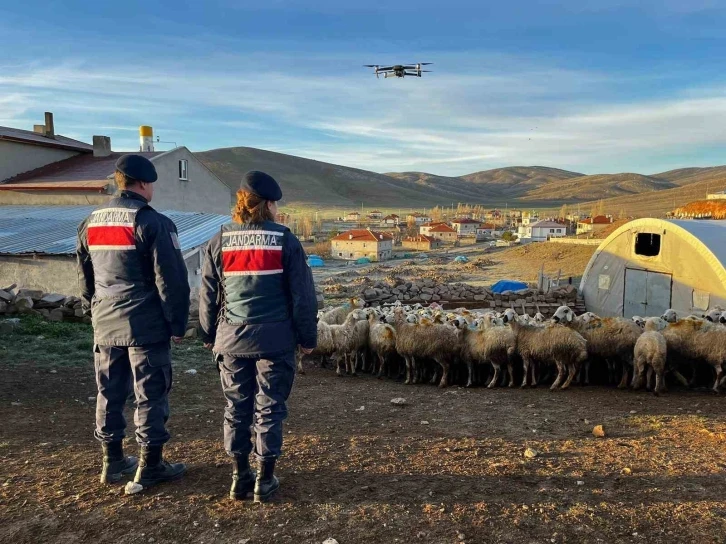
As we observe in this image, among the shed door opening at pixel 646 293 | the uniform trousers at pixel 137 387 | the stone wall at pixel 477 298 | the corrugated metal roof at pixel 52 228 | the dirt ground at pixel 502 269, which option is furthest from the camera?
the dirt ground at pixel 502 269

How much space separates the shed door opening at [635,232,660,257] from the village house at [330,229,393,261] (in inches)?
1302

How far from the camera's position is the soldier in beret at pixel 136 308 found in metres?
3.93

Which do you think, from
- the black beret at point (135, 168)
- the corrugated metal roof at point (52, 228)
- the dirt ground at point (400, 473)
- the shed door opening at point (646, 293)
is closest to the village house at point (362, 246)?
the corrugated metal roof at point (52, 228)

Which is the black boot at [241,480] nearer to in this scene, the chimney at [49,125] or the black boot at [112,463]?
the black boot at [112,463]

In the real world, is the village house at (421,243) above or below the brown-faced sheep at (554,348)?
below

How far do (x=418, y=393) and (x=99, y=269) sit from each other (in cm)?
483

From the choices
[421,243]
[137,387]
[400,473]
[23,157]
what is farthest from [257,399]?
[421,243]

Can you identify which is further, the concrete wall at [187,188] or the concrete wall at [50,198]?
the concrete wall at [187,188]

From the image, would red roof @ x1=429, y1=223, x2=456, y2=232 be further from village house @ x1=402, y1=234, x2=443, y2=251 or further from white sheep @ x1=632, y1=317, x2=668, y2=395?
white sheep @ x1=632, y1=317, x2=668, y2=395

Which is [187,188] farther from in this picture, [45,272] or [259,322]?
[259,322]

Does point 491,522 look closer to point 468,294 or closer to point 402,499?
point 402,499

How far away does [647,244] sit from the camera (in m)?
14.8

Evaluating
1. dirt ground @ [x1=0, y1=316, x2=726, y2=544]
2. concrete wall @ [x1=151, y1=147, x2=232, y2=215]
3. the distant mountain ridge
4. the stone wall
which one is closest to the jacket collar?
dirt ground @ [x1=0, y1=316, x2=726, y2=544]

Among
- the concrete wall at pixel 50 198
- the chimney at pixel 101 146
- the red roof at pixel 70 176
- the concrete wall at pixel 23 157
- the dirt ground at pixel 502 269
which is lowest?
the dirt ground at pixel 502 269
